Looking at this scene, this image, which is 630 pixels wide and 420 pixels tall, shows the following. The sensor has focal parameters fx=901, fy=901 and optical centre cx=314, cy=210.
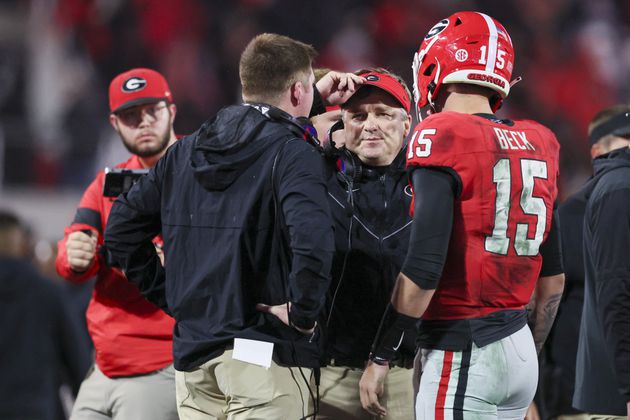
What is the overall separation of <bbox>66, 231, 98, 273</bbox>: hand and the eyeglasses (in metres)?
0.68

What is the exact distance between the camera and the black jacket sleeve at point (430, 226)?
2465 mm

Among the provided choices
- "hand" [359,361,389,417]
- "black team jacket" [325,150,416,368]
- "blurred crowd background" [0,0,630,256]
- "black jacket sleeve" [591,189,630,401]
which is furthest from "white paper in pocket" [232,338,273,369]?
"blurred crowd background" [0,0,630,256]

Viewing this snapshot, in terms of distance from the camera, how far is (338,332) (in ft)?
10.9

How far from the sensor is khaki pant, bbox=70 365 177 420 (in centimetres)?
383

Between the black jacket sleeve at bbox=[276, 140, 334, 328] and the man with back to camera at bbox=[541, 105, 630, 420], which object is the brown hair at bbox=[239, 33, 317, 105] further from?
the man with back to camera at bbox=[541, 105, 630, 420]

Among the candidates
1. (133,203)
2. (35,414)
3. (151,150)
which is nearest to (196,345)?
(133,203)

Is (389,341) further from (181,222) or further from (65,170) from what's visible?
(65,170)

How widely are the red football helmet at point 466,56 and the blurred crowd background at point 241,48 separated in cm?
738

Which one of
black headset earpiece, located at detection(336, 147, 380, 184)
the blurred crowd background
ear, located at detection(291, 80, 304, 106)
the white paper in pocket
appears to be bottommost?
the white paper in pocket

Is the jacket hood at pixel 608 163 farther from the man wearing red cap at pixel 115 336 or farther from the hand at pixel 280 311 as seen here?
the man wearing red cap at pixel 115 336

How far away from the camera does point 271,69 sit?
9.57ft

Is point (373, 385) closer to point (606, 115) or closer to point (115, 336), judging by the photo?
point (115, 336)

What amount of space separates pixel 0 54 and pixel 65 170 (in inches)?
80.1

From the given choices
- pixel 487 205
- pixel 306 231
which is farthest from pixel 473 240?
pixel 306 231
